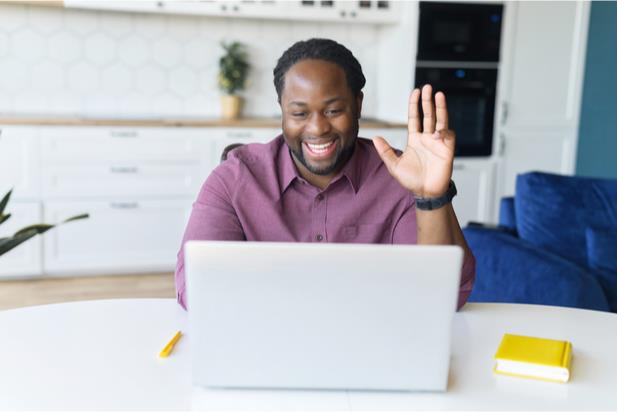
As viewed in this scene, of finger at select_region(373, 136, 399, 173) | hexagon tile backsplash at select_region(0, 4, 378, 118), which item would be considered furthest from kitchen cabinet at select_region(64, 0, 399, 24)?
finger at select_region(373, 136, 399, 173)

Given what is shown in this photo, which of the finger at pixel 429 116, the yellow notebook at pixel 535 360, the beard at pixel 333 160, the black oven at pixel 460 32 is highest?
the black oven at pixel 460 32

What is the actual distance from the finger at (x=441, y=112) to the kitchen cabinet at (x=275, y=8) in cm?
279

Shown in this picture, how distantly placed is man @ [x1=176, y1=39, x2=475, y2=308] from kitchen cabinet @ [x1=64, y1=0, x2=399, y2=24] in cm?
245

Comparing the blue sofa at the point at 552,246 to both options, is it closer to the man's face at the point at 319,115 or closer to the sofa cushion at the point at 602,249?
the sofa cushion at the point at 602,249

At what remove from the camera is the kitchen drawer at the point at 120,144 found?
364 centimetres

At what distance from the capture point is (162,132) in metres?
3.78

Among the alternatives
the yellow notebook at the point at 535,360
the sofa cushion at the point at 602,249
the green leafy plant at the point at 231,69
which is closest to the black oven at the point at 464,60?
the green leafy plant at the point at 231,69

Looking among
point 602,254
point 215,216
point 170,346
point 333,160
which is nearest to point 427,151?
point 333,160

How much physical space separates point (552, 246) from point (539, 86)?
189cm

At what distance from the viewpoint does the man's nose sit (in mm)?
1525

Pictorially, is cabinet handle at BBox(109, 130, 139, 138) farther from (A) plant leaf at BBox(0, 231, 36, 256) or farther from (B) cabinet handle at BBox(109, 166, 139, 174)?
(A) plant leaf at BBox(0, 231, 36, 256)

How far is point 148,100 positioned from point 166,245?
0.96 meters

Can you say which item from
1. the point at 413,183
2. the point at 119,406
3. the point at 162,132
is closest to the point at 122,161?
the point at 162,132

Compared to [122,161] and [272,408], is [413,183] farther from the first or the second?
[122,161]
